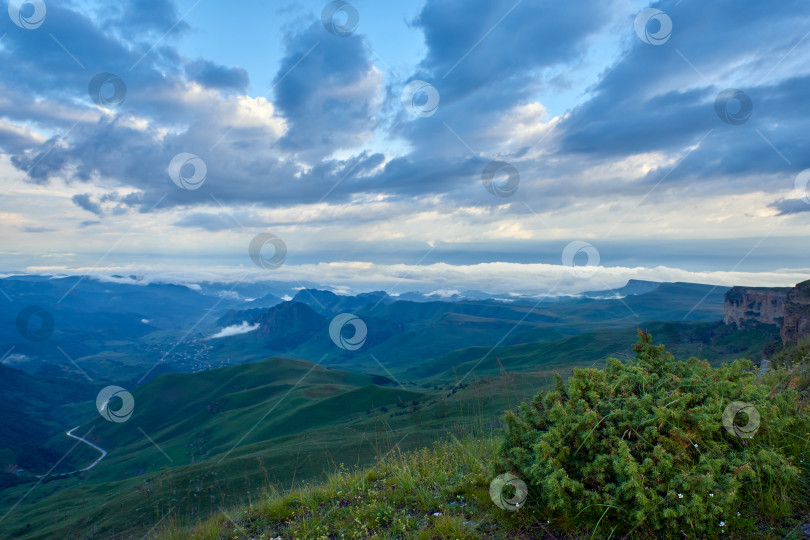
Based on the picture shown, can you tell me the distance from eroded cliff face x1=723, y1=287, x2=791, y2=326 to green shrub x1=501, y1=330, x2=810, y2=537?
211m

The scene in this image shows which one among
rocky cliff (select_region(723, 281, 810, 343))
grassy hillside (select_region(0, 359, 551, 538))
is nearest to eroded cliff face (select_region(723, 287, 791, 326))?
rocky cliff (select_region(723, 281, 810, 343))

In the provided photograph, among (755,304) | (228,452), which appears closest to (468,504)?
(228,452)

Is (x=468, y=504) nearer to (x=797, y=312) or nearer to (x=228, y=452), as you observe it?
(x=228, y=452)

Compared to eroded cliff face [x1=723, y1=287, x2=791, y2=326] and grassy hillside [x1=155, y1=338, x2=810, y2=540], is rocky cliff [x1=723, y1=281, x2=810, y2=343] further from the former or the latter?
grassy hillside [x1=155, y1=338, x2=810, y2=540]

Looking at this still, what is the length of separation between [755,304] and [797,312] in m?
120

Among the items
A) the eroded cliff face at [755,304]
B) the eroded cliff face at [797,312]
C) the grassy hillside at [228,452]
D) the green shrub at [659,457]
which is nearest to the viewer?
the green shrub at [659,457]

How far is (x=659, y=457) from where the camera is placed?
17.0 ft

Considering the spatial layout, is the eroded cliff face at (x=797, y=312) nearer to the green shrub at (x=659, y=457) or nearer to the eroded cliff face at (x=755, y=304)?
the green shrub at (x=659, y=457)

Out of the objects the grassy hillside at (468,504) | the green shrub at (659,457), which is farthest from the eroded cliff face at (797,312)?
the green shrub at (659,457)

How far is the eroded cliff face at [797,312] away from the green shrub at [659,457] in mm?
97575

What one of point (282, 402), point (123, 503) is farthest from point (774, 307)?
point (123, 503)

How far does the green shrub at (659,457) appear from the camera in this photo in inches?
199

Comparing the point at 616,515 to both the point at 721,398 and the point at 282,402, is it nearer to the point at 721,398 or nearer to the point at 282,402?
the point at 721,398

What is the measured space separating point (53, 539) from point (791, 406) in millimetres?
110475
